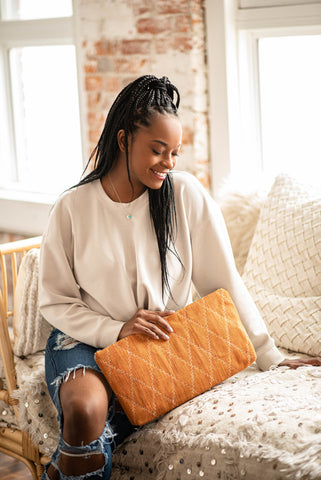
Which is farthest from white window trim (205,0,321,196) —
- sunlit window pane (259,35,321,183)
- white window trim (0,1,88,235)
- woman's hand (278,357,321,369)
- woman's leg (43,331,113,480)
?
woman's leg (43,331,113,480)

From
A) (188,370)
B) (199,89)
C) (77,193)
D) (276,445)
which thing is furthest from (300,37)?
(276,445)

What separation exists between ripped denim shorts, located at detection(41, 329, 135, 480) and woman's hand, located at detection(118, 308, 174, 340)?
4.9 inches

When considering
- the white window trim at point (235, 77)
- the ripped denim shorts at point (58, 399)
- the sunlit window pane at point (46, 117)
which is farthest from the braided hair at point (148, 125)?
the sunlit window pane at point (46, 117)

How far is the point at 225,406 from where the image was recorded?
161 centimetres

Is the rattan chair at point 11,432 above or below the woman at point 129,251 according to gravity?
below

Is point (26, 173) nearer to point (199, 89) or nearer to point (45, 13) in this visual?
point (45, 13)

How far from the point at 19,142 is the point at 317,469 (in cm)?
298

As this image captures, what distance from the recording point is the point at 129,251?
5.90 ft

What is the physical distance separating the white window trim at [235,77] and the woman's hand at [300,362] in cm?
101

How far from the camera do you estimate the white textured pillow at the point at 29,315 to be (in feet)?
6.88

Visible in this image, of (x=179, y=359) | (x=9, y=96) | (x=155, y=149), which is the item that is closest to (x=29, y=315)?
(x=179, y=359)

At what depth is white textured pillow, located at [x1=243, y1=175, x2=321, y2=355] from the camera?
1956 millimetres

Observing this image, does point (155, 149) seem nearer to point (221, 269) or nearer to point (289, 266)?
point (221, 269)

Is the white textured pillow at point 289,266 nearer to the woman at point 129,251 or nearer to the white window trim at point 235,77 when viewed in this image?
the woman at point 129,251
